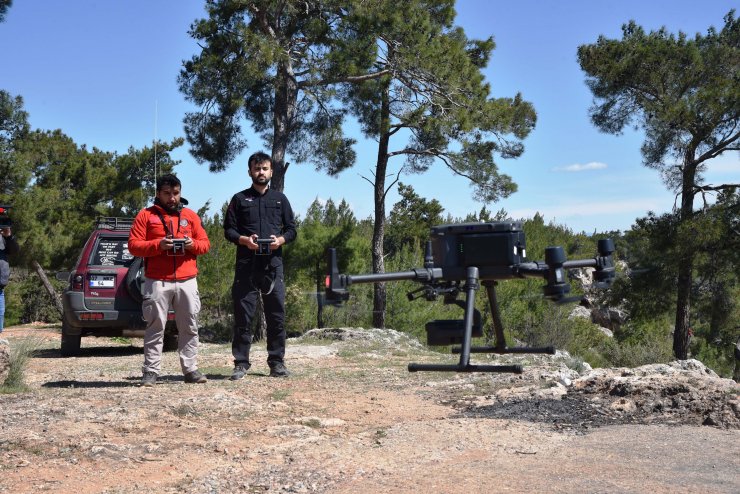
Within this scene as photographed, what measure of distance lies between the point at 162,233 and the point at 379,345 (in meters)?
5.63

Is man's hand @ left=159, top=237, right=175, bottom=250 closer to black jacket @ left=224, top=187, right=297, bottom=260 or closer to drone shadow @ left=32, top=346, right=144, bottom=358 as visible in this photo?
black jacket @ left=224, top=187, right=297, bottom=260

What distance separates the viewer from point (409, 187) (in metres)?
34.2

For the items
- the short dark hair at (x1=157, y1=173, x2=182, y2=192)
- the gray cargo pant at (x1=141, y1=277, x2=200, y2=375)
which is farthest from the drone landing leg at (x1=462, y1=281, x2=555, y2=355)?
the short dark hair at (x1=157, y1=173, x2=182, y2=192)

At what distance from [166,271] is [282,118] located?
947 cm

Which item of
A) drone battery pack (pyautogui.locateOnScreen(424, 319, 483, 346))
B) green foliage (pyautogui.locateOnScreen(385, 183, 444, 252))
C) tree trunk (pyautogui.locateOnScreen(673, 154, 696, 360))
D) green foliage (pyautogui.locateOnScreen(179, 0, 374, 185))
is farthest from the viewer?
green foliage (pyautogui.locateOnScreen(385, 183, 444, 252))

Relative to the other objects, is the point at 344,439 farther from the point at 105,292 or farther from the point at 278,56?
the point at 278,56

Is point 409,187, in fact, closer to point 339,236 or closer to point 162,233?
point 339,236

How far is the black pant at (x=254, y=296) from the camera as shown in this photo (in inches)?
319

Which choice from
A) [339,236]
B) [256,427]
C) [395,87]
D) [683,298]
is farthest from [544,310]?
[256,427]

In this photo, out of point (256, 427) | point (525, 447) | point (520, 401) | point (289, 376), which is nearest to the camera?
point (525, 447)

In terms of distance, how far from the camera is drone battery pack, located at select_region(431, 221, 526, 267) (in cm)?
448

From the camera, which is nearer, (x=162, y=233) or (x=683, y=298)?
(x=162, y=233)

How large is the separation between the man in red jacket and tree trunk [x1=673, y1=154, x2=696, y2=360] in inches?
743

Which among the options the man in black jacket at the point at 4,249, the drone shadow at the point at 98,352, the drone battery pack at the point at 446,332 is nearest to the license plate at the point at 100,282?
the drone shadow at the point at 98,352
